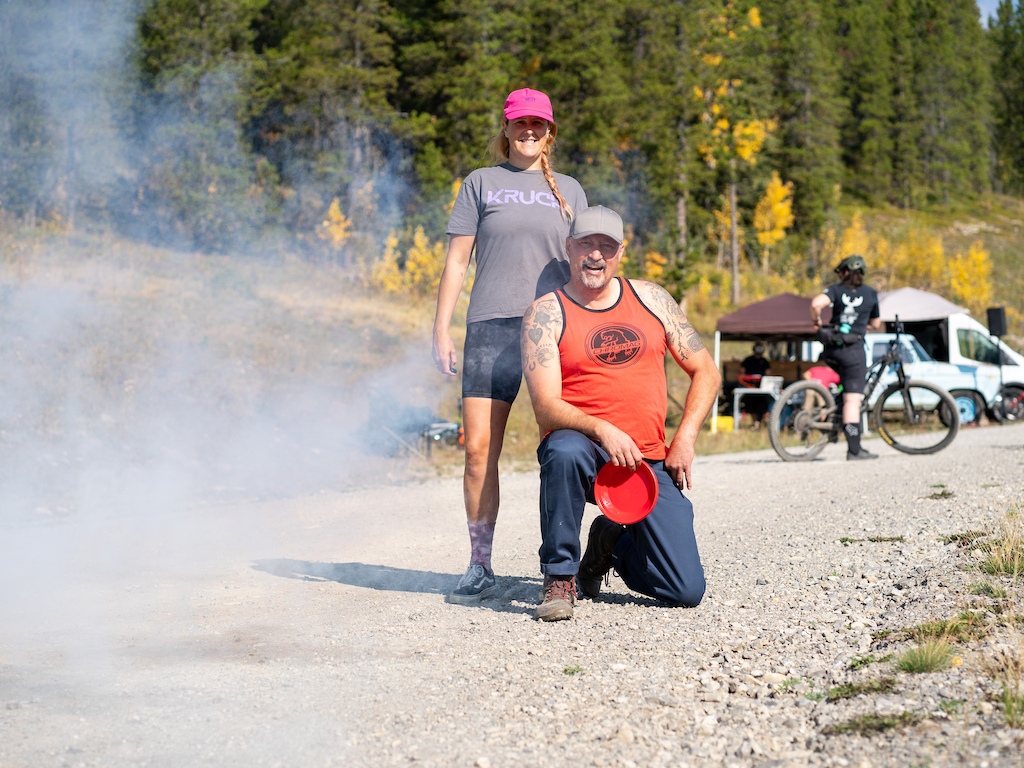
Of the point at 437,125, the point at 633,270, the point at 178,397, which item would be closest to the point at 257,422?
the point at 178,397

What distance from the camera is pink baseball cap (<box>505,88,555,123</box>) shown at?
4.46 metres

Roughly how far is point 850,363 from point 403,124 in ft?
87.7

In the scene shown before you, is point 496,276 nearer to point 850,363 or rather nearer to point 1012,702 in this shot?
point 1012,702

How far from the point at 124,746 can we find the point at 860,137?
85.9 m

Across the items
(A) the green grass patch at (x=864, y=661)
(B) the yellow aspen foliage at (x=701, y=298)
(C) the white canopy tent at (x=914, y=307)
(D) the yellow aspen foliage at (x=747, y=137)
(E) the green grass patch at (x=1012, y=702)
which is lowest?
(A) the green grass patch at (x=864, y=661)

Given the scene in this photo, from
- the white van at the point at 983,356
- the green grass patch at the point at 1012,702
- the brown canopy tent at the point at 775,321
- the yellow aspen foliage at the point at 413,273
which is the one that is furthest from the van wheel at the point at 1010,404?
the green grass patch at the point at 1012,702

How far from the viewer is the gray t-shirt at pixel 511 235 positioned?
14.7 feet

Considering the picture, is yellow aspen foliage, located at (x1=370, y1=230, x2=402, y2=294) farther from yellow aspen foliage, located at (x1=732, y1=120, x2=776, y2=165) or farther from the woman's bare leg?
the woman's bare leg

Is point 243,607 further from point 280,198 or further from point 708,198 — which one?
point 708,198

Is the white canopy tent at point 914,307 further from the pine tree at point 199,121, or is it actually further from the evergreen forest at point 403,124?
the pine tree at point 199,121

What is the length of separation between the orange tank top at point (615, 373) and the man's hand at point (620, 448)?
0.54 ft

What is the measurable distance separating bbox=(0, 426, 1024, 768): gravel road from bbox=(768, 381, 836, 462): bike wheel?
12.3 ft

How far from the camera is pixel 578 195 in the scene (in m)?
4.66

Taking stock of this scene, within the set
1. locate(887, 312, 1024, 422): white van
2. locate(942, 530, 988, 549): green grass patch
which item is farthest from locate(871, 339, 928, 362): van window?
locate(942, 530, 988, 549): green grass patch
